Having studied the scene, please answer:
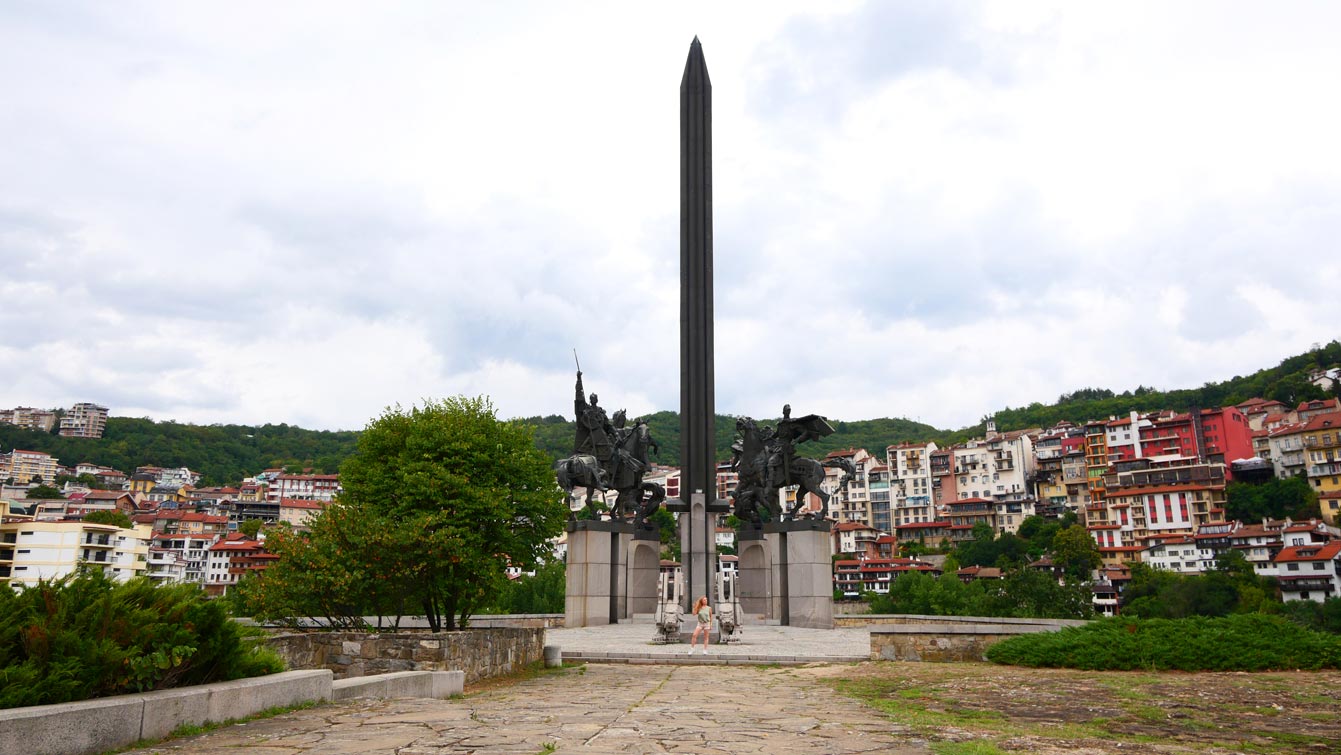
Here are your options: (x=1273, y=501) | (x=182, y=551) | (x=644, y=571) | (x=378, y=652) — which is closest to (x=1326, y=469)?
(x=1273, y=501)

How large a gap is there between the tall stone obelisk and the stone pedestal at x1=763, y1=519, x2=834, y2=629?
2.89 m

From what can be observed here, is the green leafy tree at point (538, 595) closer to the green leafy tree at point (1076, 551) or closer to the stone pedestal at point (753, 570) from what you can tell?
the stone pedestal at point (753, 570)

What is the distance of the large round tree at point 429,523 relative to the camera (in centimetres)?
1366

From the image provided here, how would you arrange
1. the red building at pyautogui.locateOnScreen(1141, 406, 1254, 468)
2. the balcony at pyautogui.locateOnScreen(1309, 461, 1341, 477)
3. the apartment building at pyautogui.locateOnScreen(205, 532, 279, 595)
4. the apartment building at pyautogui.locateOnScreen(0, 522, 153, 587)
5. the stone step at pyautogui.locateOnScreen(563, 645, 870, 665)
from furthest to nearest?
1. the red building at pyautogui.locateOnScreen(1141, 406, 1254, 468)
2. the apartment building at pyautogui.locateOnScreen(205, 532, 279, 595)
3. the balcony at pyautogui.locateOnScreen(1309, 461, 1341, 477)
4. the apartment building at pyautogui.locateOnScreen(0, 522, 153, 587)
5. the stone step at pyautogui.locateOnScreen(563, 645, 870, 665)

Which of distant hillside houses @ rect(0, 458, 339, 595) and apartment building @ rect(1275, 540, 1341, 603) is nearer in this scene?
apartment building @ rect(1275, 540, 1341, 603)

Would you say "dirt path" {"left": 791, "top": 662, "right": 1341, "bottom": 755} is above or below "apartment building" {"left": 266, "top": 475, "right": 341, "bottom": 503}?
below

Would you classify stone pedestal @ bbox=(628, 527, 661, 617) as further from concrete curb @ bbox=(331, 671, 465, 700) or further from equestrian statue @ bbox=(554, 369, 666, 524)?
concrete curb @ bbox=(331, 671, 465, 700)

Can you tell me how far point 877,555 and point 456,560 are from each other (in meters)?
107

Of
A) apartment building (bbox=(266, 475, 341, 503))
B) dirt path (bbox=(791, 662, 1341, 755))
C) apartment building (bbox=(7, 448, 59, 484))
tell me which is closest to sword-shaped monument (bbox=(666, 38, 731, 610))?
dirt path (bbox=(791, 662, 1341, 755))

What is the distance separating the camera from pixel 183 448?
6969 inches

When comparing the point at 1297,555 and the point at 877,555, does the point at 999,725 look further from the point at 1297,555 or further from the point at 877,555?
the point at 877,555

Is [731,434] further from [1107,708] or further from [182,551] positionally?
[1107,708]

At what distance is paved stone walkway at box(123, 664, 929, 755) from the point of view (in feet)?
19.5

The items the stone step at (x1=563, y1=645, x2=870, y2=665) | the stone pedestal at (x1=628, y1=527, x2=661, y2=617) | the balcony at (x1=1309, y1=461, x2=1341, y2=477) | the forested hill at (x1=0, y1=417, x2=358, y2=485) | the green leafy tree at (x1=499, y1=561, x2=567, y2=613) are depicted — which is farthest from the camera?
the forested hill at (x1=0, y1=417, x2=358, y2=485)
